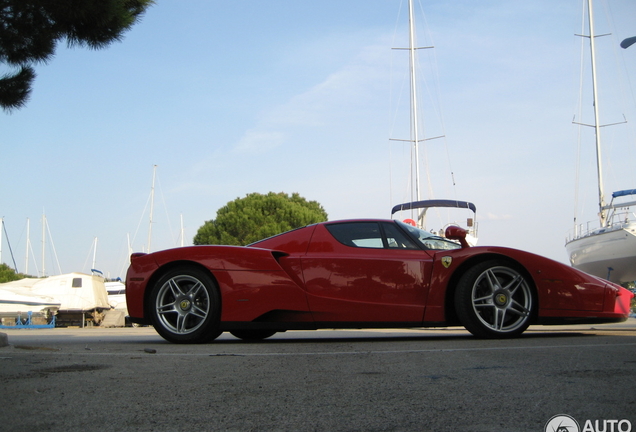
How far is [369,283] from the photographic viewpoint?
585 cm

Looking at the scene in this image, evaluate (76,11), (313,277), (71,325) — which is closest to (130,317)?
(313,277)

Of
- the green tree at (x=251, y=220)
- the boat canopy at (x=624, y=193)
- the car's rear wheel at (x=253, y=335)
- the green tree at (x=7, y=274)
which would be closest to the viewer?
the car's rear wheel at (x=253, y=335)

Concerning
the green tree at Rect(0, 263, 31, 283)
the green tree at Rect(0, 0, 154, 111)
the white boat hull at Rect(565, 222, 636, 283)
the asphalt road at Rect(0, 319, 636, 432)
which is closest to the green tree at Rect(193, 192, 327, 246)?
the white boat hull at Rect(565, 222, 636, 283)

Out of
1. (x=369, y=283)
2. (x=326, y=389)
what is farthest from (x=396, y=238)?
(x=326, y=389)

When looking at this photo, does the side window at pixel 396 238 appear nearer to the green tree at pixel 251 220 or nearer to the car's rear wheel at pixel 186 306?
the car's rear wheel at pixel 186 306

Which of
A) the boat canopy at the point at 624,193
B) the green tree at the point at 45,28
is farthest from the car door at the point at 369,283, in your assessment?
the boat canopy at the point at 624,193

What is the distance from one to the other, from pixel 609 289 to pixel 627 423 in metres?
4.05

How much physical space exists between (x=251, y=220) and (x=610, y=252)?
74.5 ft

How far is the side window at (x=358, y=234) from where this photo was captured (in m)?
6.13

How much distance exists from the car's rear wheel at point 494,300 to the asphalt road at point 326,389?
2.63 ft

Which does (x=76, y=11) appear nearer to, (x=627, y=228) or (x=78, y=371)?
(x=78, y=371)

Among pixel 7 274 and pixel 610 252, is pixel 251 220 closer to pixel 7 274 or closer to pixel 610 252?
pixel 610 252

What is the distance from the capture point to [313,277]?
5.92 m

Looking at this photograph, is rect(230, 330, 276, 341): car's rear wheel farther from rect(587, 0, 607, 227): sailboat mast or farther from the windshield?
rect(587, 0, 607, 227): sailboat mast
